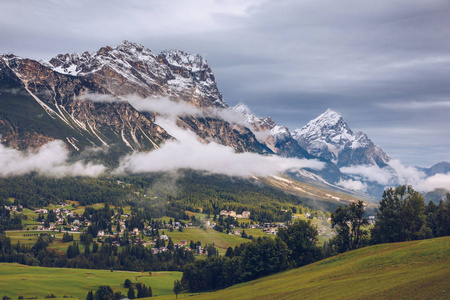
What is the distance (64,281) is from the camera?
450 ft

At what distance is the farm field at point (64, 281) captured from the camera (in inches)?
4795

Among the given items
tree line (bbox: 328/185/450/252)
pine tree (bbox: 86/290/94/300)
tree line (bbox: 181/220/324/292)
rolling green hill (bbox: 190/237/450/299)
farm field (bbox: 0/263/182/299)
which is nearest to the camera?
rolling green hill (bbox: 190/237/450/299)

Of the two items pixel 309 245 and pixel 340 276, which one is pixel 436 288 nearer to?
pixel 340 276

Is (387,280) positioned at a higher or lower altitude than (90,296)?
higher

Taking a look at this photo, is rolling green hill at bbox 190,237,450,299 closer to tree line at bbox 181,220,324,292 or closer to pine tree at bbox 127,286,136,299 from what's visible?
tree line at bbox 181,220,324,292

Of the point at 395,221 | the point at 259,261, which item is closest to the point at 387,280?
the point at 395,221

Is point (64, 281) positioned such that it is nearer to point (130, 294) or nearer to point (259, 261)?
point (130, 294)

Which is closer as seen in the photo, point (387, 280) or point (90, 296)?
point (387, 280)

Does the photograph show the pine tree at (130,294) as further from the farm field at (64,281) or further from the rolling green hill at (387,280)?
the rolling green hill at (387,280)

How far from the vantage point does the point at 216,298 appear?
78.2 metres

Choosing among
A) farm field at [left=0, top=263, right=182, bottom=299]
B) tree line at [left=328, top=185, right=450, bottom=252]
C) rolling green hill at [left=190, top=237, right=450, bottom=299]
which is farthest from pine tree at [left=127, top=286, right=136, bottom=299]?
tree line at [left=328, top=185, right=450, bottom=252]

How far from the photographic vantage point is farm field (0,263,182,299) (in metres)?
122

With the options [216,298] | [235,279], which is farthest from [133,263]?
[216,298]

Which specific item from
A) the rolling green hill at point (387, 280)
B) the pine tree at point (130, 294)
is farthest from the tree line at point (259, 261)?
the rolling green hill at point (387, 280)
